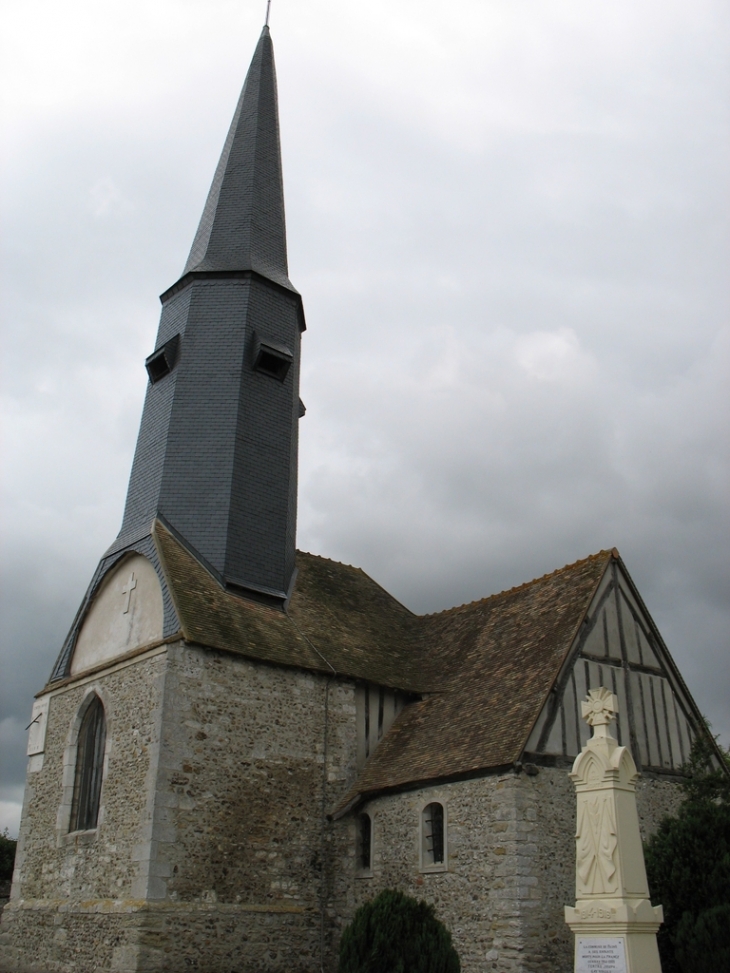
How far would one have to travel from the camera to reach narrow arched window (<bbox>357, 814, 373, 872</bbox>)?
1209 centimetres

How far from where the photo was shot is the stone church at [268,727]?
1059cm

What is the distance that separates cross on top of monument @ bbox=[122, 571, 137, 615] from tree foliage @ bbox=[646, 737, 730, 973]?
8203 millimetres

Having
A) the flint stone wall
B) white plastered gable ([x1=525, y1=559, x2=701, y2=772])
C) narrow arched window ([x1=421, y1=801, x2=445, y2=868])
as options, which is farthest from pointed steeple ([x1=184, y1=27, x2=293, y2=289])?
narrow arched window ([x1=421, y1=801, x2=445, y2=868])

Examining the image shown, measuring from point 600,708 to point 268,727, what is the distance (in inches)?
204

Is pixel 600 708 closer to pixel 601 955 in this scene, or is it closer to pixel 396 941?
pixel 601 955

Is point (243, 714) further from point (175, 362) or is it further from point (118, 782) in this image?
point (175, 362)

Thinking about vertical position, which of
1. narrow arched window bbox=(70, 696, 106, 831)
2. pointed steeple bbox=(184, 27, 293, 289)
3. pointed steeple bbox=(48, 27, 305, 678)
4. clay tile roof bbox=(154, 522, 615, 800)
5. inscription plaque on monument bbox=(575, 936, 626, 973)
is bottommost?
inscription plaque on monument bbox=(575, 936, 626, 973)

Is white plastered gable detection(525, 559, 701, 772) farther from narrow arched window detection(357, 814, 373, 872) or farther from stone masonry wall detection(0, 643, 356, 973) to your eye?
stone masonry wall detection(0, 643, 356, 973)

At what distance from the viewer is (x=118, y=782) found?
1188cm

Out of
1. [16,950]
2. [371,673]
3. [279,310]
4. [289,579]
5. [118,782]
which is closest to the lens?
[118,782]

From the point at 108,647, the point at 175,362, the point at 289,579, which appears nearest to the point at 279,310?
the point at 175,362

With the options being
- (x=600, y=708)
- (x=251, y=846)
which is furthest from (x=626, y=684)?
(x=251, y=846)

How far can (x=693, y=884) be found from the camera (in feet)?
32.4

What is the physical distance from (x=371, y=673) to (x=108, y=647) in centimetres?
418
